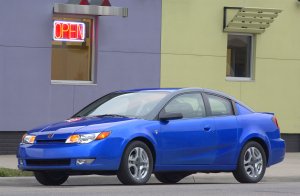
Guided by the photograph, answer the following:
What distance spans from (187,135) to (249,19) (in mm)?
9656

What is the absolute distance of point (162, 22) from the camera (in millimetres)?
23328

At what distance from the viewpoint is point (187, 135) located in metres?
14.9

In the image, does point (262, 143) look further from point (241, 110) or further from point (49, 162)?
point (49, 162)

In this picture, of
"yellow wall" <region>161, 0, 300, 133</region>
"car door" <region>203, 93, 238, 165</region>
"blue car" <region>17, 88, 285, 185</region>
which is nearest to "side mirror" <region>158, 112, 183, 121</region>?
"blue car" <region>17, 88, 285, 185</region>

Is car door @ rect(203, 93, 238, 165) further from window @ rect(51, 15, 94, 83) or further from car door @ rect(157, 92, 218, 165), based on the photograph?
window @ rect(51, 15, 94, 83)

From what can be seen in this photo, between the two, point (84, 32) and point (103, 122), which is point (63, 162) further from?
point (84, 32)

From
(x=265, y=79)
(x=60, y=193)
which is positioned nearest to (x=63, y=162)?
(x=60, y=193)

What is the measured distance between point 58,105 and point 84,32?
1766 mm

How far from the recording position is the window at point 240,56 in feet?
80.8

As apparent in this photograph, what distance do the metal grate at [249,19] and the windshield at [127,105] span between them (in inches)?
350

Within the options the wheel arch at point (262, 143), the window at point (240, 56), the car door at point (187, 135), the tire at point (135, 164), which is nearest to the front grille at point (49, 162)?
the tire at point (135, 164)

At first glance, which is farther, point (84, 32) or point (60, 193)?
point (84, 32)

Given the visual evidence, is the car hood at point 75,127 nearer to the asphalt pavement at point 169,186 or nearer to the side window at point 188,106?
the asphalt pavement at point 169,186

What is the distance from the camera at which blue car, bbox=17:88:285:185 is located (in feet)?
45.2
